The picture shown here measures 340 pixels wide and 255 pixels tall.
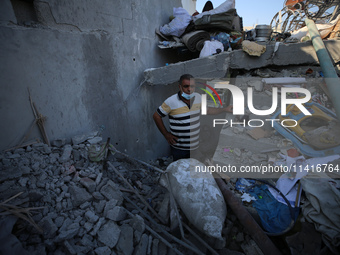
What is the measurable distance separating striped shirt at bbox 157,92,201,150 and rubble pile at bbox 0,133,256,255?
3.67 feet

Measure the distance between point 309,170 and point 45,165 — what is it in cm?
308

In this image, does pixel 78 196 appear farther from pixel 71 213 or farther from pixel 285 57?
pixel 285 57

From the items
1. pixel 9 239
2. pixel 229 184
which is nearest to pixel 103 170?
pixel 9 239

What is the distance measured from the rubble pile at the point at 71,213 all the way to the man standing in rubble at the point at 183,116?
1.07 metres

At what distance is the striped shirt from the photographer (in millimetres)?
2977

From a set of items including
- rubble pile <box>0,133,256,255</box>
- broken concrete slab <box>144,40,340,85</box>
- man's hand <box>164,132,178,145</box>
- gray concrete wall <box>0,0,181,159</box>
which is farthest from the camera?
broken concrete slab <box>144,40,340,85</box>

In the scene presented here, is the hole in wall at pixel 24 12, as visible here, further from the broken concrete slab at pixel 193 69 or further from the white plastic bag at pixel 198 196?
the white plastic bag at pixel 198 196

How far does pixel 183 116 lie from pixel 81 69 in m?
1.84

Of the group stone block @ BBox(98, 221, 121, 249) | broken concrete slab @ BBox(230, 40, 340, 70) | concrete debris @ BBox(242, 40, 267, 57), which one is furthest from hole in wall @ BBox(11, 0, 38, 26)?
concrete debris @ BBox(242, 40, 267, 57)

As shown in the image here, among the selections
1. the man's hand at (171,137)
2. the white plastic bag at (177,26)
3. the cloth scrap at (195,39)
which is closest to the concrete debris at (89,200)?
the man's hand at (171,137)

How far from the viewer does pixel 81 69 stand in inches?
119

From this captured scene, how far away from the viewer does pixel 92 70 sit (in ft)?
10.6

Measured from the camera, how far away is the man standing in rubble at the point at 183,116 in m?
2.96

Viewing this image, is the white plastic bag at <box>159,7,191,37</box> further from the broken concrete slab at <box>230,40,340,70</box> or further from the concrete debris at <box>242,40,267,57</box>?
the concrete debris at <box>242,40,267,57</box>
